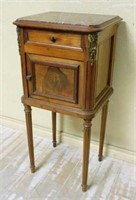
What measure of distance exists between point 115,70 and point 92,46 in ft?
1.62

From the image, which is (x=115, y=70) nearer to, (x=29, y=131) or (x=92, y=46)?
(x=92, y=46)

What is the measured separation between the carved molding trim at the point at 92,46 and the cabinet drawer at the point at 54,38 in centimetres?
6

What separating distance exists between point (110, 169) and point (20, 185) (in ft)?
1.99

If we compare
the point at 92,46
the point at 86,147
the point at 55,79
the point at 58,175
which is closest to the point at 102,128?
the point at 86,147

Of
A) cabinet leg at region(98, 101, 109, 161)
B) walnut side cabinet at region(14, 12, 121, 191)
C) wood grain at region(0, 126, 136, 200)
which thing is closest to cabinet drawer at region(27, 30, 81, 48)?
walnut side cabinet at region(14, 12, 121, 191)

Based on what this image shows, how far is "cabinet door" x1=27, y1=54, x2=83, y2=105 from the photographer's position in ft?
3.65

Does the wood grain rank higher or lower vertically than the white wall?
lower

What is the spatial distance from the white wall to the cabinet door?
439 millimetres

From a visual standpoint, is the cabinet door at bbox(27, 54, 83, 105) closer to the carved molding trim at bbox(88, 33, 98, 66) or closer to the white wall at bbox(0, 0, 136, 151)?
the carved molding trim at bbox(88, 33, 98, 66)

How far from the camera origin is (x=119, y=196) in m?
1.38

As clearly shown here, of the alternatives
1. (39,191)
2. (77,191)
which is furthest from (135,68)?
(39,191)

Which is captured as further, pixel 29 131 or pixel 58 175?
pixel 58 175

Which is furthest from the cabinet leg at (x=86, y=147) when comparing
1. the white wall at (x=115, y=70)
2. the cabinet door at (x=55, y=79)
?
the white wall at (x=115, y=70)

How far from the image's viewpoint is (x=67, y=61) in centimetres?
110
